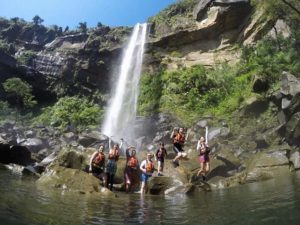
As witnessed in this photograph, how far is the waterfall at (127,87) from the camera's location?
1668 inches

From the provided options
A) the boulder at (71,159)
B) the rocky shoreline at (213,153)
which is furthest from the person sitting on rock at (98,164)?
the boulder at (71,159)

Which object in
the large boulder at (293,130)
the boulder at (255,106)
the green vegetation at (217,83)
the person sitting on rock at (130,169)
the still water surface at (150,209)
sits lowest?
the still water surface at (150,209)

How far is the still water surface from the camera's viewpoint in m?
7.74

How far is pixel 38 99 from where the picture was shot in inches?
2320

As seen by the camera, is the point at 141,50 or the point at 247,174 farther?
the point at 141,50

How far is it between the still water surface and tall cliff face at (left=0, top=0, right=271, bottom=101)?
31.7m

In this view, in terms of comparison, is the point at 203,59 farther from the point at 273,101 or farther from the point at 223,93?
the point at 273,101

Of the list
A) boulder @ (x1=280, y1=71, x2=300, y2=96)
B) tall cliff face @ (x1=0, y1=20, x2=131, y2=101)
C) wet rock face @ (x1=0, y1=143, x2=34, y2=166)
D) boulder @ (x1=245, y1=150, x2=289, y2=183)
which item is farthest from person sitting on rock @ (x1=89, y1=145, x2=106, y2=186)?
tall cliff face @ (x1=0, y1=20, x2=131, y2=101)

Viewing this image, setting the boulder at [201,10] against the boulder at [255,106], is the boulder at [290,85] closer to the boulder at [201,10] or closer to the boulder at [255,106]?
the boulder at [255,106]

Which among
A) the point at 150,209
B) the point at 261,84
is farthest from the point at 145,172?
the point at 261,84

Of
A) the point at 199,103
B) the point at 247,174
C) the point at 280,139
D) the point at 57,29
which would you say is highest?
the point at 57,29

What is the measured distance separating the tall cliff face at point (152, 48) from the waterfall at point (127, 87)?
4.12 feet

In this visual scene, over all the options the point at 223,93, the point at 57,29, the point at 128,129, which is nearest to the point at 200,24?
the point at 223,93

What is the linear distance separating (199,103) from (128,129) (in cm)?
696
